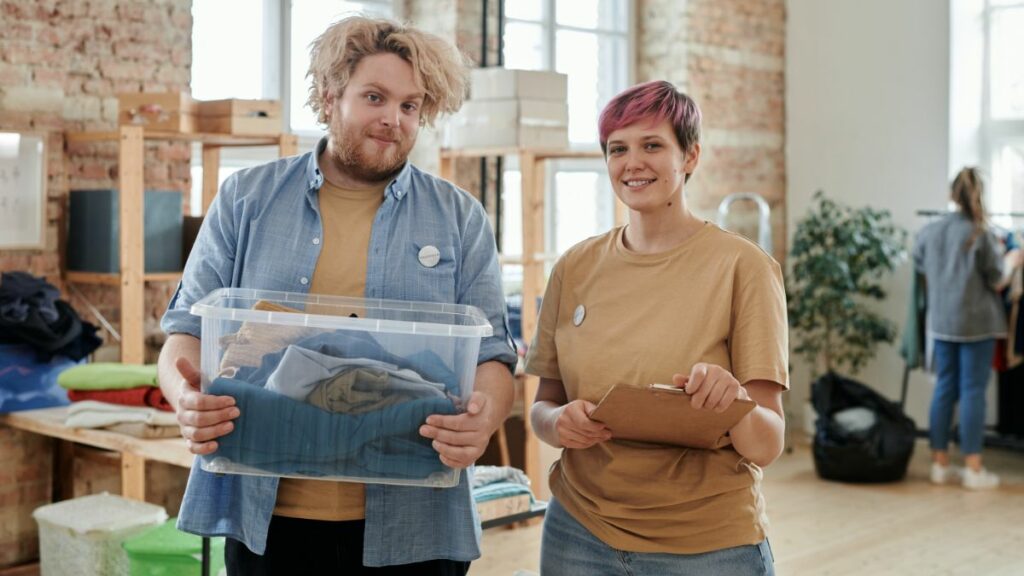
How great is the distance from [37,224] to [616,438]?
3193 millimetres

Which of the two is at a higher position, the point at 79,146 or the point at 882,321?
the point at 79,146

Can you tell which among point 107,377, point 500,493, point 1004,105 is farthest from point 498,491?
point 1004,105

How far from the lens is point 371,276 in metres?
1.83

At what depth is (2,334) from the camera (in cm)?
405

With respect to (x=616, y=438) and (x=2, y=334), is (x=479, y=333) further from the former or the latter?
(x=2, y=334)

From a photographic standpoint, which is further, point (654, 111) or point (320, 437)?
point (654, 111)

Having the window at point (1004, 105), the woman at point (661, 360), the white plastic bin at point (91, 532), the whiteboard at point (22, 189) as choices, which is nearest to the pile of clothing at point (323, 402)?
the woman at point (661, 360)

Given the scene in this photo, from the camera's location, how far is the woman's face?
1.85 m

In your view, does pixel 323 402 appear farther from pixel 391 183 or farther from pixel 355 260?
pixel 391 183

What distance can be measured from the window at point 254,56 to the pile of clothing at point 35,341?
109 centimetres

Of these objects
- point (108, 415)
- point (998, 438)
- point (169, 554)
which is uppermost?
point (108, 415)

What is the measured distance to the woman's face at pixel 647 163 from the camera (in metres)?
1.85

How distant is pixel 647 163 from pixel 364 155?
44cm

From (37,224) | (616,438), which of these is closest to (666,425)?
(616,438)
